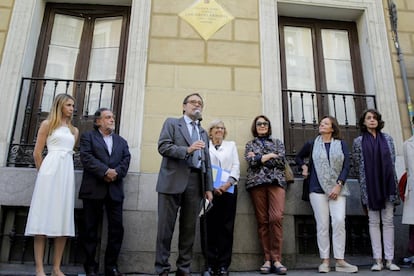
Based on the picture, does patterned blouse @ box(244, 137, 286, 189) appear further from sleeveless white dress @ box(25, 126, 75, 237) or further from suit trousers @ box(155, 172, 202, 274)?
sleeveless white dress @ box(25, 126, 75, 237)

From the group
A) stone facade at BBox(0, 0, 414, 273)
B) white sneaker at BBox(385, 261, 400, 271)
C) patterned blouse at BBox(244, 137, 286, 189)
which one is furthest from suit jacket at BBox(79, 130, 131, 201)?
white sneaker at BBox(385, 261, 400, 271)

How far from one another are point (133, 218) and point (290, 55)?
371cm

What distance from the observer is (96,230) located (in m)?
4.01

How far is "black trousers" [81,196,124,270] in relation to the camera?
12.9 ft

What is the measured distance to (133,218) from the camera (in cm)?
466

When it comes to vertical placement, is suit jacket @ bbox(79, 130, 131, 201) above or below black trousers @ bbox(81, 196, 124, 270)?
above

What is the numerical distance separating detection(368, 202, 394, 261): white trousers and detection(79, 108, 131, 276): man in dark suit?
294cm

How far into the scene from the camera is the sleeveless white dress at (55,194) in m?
3.74

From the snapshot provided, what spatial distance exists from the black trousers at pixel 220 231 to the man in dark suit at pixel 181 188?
0.51 m

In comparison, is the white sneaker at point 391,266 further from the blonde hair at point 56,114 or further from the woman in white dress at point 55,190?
the blonde hair at point 56,114

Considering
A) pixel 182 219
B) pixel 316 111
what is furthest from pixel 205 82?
pixel 182 219

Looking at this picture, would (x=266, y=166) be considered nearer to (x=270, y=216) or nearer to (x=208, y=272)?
(x=270, y=216)

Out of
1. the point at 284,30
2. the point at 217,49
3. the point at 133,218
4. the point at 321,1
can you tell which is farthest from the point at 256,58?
the point at 133,218

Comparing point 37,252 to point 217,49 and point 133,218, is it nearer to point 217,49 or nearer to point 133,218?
point 133,218
